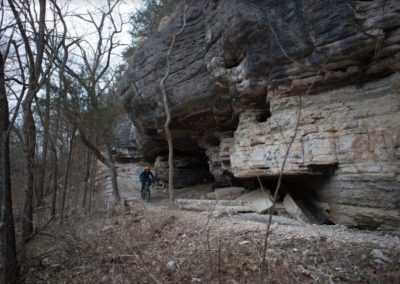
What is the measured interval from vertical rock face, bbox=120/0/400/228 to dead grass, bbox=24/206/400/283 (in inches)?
80.5

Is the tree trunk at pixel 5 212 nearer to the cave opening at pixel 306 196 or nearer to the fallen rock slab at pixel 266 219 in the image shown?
the fallen rock slab at pixel 266 219

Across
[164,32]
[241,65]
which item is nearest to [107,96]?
[164,32]

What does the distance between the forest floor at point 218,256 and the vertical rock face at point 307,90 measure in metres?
1.56

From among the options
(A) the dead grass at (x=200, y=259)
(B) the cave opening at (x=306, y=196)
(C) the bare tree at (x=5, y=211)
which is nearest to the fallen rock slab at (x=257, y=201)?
(B) the cave opening at (x=306, y=196)

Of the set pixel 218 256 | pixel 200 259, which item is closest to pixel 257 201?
pixel 218 256

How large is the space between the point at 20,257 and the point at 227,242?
12.2 ft

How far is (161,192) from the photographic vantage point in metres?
14.2

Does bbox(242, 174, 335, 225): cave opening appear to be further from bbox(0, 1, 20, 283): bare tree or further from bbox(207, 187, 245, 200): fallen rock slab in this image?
bbox(0, 1, 20, 283): bare tree

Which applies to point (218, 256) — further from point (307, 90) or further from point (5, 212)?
point (5, 212)

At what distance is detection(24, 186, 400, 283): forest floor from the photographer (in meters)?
3.68

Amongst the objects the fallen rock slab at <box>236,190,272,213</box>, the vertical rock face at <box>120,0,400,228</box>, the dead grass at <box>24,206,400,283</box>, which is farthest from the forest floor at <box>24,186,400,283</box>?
the vertical rock face at <box>120,0,400,228</box>

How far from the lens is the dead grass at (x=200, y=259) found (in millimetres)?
3654

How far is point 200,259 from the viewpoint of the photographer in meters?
4.38

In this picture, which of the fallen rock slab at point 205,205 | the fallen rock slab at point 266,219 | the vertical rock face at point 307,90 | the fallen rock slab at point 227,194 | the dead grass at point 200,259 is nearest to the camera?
the dead grass at point 200,259
